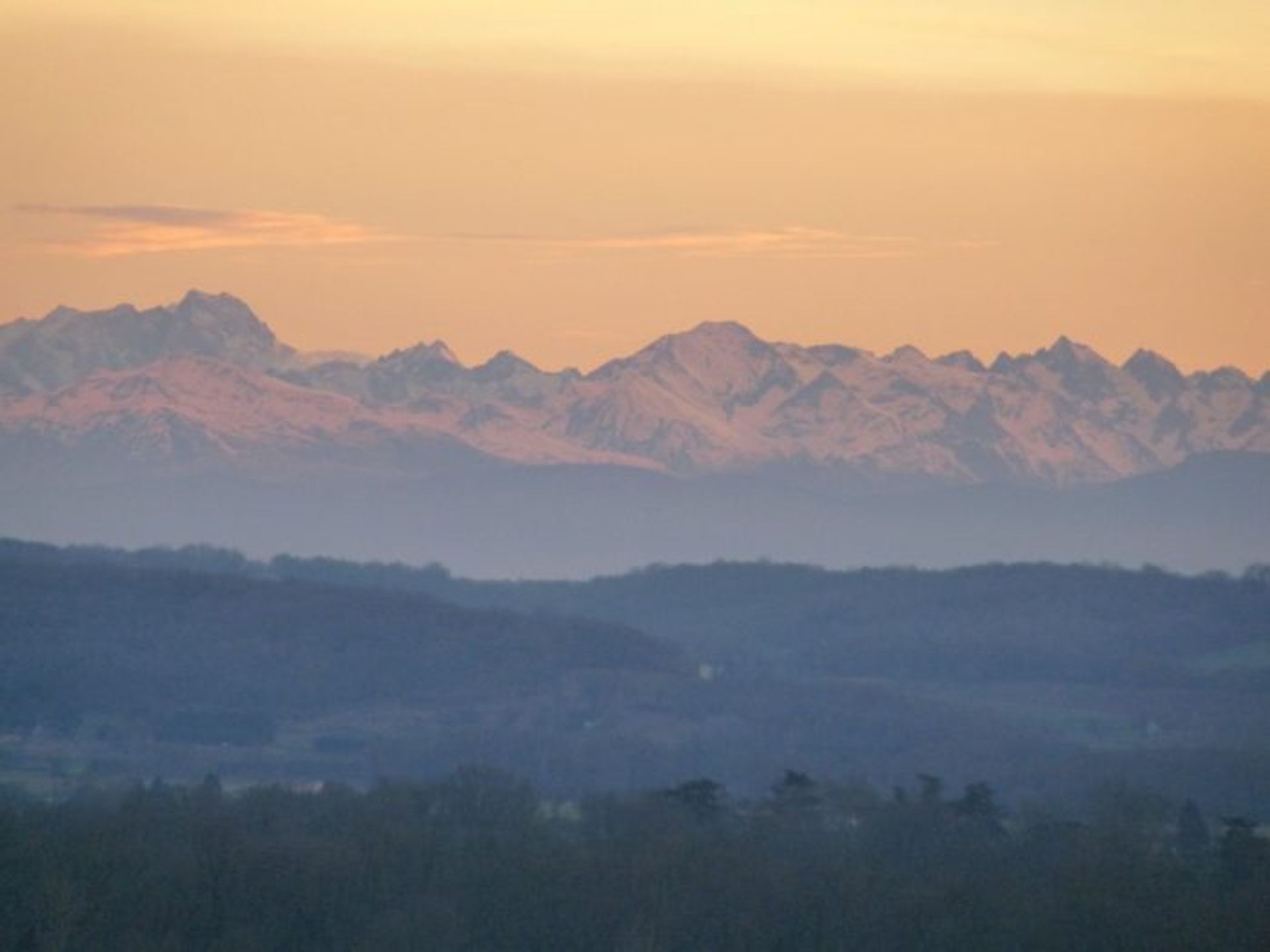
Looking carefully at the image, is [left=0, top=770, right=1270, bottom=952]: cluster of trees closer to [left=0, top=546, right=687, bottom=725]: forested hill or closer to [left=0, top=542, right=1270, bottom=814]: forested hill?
[left=0, top=542, right=1270, bottom=814]: forested hill

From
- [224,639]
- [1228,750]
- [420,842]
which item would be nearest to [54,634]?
[224,639]

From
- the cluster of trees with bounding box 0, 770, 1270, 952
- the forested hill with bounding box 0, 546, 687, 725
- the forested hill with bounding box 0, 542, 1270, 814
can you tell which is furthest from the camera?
the forested hill with bounding box 0, 546, 687, 725

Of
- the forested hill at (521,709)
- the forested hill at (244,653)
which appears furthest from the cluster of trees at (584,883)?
the forested hill at (244,653)

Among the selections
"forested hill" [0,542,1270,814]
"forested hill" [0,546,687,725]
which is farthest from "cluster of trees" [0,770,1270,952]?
"forested hill" [0,546,687,725]

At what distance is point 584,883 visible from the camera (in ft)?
305

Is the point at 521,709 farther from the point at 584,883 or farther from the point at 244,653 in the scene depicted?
the point at 584,883

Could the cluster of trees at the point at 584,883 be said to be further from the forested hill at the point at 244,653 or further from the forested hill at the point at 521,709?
the forested hill at the point at 244,653

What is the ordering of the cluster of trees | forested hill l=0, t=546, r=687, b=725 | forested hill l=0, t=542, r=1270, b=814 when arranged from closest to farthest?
the cluster of trees → forested hill l=0, t=542, r=1270, b=814 → forested hill l=0, t=546, r=687, b=725

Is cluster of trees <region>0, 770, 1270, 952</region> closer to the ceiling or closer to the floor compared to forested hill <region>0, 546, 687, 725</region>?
closer to the floor

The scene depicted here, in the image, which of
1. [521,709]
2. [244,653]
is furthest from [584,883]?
[244,653]

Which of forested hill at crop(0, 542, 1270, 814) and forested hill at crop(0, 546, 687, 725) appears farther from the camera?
forested hill at crop(0, 546, 687, 725)

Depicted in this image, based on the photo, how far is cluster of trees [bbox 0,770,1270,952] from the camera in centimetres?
→ 8856

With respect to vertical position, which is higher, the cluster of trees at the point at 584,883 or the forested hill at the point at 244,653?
the forested hill at the point at 244,653

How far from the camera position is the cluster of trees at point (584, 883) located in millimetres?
88562
